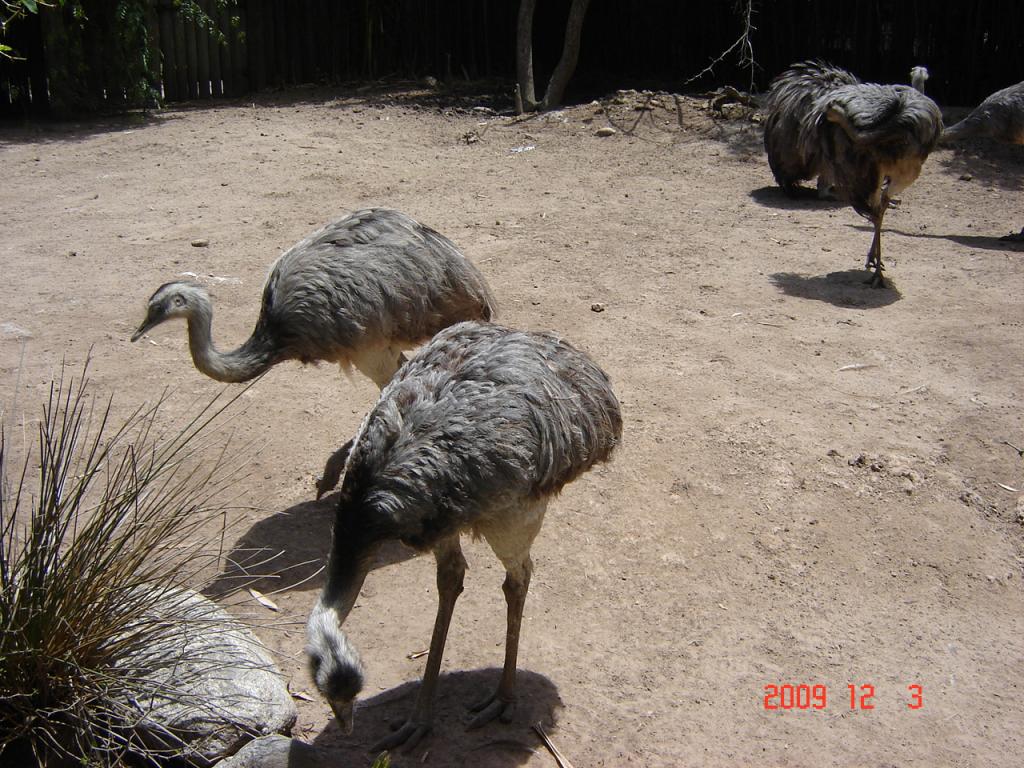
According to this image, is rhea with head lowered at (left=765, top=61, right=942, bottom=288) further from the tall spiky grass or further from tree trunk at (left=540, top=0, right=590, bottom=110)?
the tall spiky grass

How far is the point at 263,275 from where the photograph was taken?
7719 millimetres

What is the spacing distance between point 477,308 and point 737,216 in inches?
198

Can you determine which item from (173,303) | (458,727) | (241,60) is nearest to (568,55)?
(241,60)

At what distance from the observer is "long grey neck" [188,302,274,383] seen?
15.9ft

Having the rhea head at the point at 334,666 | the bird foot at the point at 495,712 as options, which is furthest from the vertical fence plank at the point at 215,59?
the rhea head at the point at 334,666

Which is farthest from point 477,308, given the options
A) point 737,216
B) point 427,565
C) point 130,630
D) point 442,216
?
point 737,216

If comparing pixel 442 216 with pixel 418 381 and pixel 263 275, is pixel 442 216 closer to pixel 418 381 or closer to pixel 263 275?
pixel 263 275

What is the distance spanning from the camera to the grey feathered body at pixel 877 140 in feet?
25.8

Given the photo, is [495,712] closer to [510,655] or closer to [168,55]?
[510,655]

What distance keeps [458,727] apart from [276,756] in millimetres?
790

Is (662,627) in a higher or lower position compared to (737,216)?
lower

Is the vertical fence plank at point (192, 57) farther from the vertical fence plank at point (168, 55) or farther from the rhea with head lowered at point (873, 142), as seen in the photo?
the rhea with head lowered at point (873, 142)

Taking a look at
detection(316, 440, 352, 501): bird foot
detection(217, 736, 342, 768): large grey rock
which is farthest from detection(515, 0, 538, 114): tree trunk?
detection(217, 736, 342, 768): large grey rock

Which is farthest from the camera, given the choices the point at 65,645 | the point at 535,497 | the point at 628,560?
the point at 628,560
